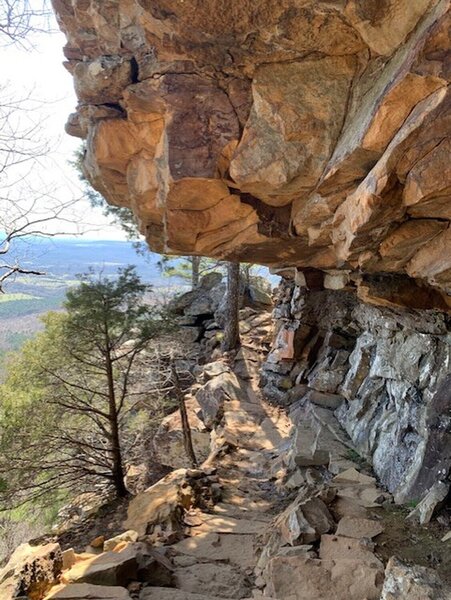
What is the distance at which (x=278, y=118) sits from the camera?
4.09 m

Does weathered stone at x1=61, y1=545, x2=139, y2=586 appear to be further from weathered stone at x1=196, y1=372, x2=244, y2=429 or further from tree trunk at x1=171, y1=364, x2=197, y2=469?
weathered stone at x1=196, y1=372, x2=244, y2=429

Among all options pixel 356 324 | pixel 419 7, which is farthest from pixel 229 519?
pixel 419 7

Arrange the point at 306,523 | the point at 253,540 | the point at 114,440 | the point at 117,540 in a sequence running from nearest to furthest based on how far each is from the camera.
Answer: the point at 306,523 < the point at 117,540 < the point at 253,540 < the point at 114,440

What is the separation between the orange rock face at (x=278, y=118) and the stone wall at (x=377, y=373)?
1401 millimetres

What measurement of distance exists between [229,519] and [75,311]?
17.1ft

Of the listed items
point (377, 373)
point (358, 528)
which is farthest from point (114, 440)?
point (377, 373)

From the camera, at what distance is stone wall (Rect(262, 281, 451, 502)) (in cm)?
590

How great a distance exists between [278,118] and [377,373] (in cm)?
625

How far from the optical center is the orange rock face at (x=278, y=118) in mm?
3176

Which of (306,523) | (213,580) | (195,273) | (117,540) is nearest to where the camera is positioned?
(213,580)

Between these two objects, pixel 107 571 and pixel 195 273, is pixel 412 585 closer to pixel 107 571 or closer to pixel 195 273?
pixel 107 571

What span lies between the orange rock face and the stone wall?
1401 mm

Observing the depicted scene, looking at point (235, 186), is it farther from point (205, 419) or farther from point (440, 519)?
point (205, 419)

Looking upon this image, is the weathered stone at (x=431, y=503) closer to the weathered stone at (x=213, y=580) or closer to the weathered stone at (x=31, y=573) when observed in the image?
the weathered stone at (x=213, y=580)
